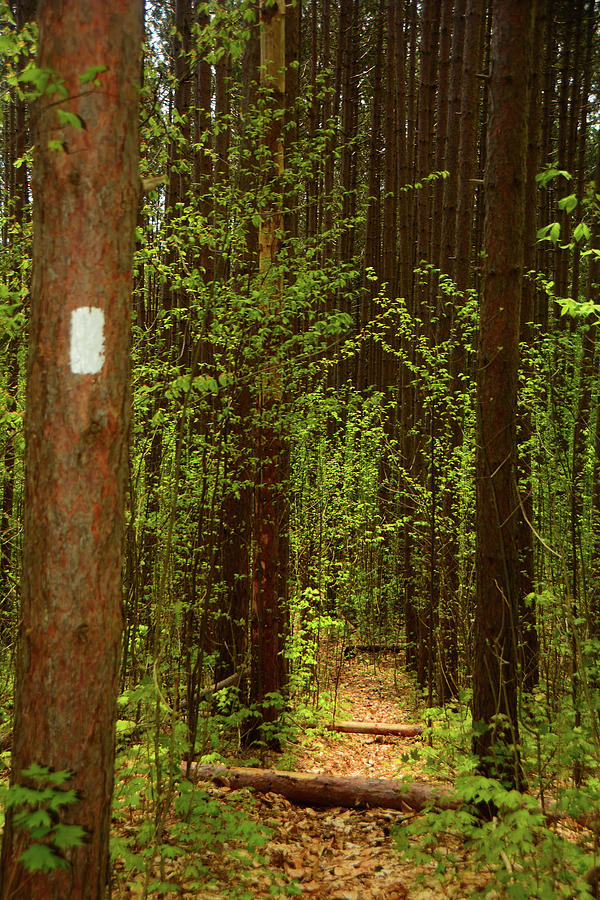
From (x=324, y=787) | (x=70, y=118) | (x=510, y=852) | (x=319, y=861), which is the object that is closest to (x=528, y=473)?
(x=324, y=787)

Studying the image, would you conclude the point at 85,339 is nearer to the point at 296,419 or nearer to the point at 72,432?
the point at 72,432

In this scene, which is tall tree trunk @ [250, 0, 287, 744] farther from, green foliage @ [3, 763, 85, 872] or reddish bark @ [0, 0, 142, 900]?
green foliage @ [3, 763, 85, 872]

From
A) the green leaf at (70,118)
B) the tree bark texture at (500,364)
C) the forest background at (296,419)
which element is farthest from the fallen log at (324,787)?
the green leaf at (70,118)

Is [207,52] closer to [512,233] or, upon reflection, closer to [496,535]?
[512,233]

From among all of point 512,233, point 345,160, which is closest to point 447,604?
point 512,233

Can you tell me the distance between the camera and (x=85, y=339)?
2.19 meters

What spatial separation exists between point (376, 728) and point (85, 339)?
6.76 metres

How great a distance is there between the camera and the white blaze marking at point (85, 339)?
218 cm

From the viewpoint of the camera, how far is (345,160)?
16828mm

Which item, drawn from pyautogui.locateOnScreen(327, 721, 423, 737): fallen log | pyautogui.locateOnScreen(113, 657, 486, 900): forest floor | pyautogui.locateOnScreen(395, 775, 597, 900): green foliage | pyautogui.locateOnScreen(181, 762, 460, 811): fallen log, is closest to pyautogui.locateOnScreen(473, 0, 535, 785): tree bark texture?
pyautogui.locateOnScreen(395, 775, 597, 900): green foliage

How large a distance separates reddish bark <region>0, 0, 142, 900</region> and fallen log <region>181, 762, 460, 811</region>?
2.88 m

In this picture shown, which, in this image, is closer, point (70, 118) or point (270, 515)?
point (70, 118)

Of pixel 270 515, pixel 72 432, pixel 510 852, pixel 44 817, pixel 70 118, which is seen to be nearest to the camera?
pixel 70 118

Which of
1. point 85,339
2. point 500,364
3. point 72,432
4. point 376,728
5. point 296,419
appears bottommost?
point 376,728
